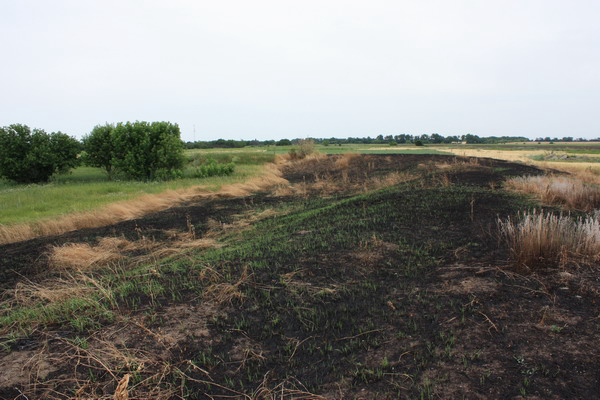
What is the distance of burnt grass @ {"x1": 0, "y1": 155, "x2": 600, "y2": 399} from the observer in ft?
10.1

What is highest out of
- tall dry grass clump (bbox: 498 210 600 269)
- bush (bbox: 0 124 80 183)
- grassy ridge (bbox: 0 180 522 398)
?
bush (bbox: 0 124 80 183)

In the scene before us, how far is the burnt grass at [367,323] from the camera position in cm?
307

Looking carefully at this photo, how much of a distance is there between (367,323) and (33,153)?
2940 cm

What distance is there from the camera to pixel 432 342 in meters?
3.59

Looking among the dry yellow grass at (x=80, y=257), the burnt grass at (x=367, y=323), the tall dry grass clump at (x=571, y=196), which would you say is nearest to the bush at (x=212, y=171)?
the dry yellow grass at (x=80, y=257)

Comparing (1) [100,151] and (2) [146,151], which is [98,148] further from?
(2) [146,151]

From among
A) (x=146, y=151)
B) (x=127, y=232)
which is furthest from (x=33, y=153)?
(x=127, y=232)

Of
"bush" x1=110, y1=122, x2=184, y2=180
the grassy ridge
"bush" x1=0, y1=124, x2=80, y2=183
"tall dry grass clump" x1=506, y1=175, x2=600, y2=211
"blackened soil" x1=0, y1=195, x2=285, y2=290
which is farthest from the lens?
"bush" x1=110, y1=122, x2=184, y2=180

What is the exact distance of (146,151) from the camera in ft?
86.7

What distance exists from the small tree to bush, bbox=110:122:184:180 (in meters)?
0.88

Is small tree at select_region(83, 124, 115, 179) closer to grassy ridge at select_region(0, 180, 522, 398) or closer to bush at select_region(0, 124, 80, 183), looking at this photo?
bush at select_region(0, 124, 80, 183)

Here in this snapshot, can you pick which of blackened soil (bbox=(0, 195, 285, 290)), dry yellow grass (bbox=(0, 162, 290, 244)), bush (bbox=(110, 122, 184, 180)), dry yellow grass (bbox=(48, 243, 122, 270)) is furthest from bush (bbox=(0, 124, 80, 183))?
dry yellow grass (bbox=(48, 243, 122, 270))

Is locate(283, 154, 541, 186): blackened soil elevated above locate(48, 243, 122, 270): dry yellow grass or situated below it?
above

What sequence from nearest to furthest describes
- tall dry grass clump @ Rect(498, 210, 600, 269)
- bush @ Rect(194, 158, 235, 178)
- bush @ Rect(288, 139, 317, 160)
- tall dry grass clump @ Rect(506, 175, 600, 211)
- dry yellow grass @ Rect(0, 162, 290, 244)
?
tall dry grass clump @ Rect(498, 210, 600, 269) → tall dry grass clump @ Rect(506, 175, 600, 211) → dry yellow grass @ Rect(0, 162, 290, 244) → bush @ Rect(194, 158, 235, 178) → bush @ Rect(288, 139, 317, 160)
